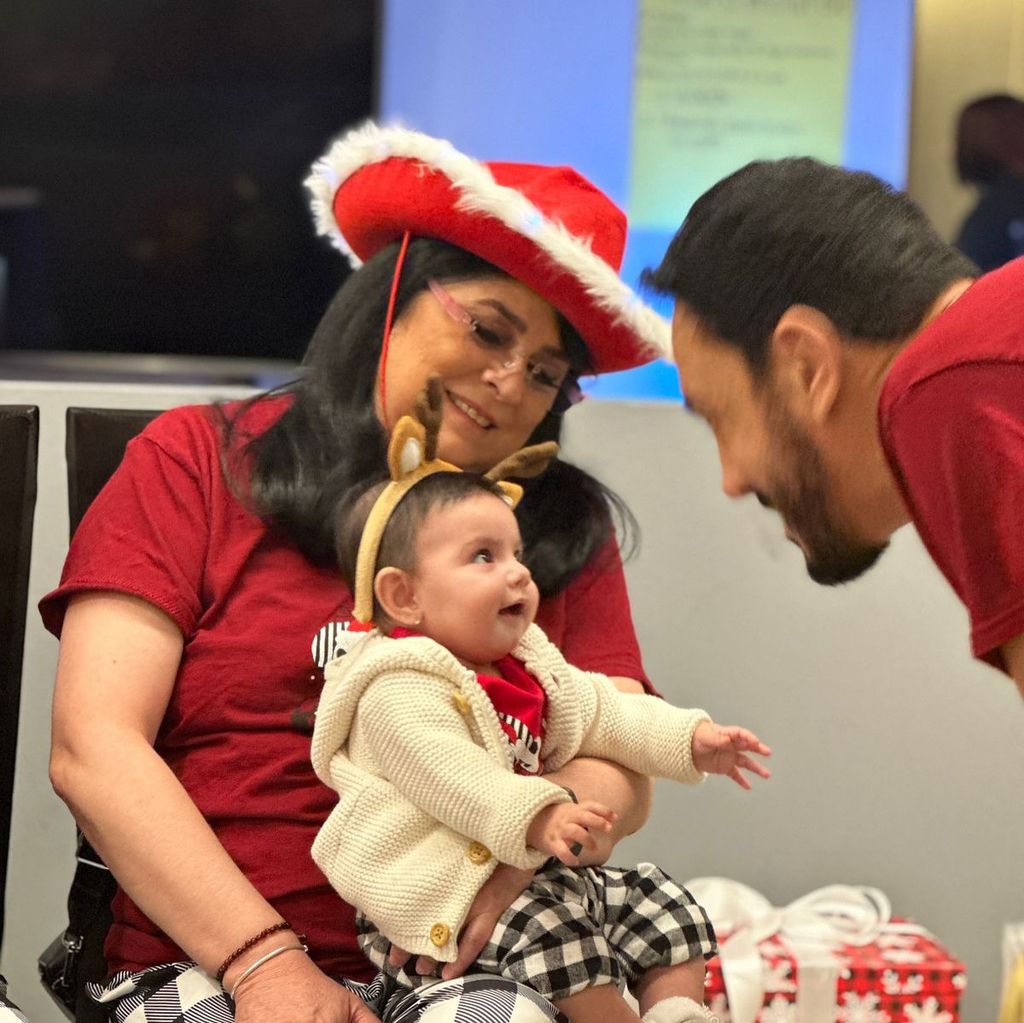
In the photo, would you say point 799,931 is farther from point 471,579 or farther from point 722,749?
point 471,579

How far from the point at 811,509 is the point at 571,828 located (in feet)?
1.25

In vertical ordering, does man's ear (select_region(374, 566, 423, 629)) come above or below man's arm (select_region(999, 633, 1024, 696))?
below

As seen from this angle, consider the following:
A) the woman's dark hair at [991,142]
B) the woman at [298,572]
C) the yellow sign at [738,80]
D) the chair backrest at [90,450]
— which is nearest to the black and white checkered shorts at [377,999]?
the woman at [298,572]

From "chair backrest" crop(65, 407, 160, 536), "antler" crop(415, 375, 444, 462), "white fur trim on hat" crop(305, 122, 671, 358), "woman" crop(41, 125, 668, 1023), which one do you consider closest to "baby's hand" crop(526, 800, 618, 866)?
"woman" crop(41, 125, 668, 1023)

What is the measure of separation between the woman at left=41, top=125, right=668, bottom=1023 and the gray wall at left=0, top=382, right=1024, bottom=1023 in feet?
2.03

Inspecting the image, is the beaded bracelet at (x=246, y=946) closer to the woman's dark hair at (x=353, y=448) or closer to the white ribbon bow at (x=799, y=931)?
the woman's dark hair at (x=353, y=448)

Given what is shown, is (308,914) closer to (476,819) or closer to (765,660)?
(476,819)

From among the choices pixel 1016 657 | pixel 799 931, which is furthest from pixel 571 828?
pixel 799 931

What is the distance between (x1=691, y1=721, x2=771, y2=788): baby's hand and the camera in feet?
5.52

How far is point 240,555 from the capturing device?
1730 millimetres

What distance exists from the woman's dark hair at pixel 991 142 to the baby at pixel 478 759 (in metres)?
2.80

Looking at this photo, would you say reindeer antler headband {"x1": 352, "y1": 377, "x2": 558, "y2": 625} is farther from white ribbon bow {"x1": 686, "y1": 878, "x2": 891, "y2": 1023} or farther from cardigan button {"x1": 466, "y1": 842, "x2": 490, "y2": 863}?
white ribbon bow {"x1": 686, "y1": 878, "x2": 891, "y2": 1023}

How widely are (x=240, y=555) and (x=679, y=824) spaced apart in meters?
1.18

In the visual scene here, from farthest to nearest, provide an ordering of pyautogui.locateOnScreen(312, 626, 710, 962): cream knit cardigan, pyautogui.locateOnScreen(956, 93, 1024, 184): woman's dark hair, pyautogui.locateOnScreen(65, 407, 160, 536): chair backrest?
pyautogui.locateOnScreen(956, 93, 1024, 184): woman's dark hair, pyautogui.locateOnScreen(65, 407, 160, 536): chair backrest, pyautogui.locateOnScreen(312, 626, 710, 962): cream knit cardigan
